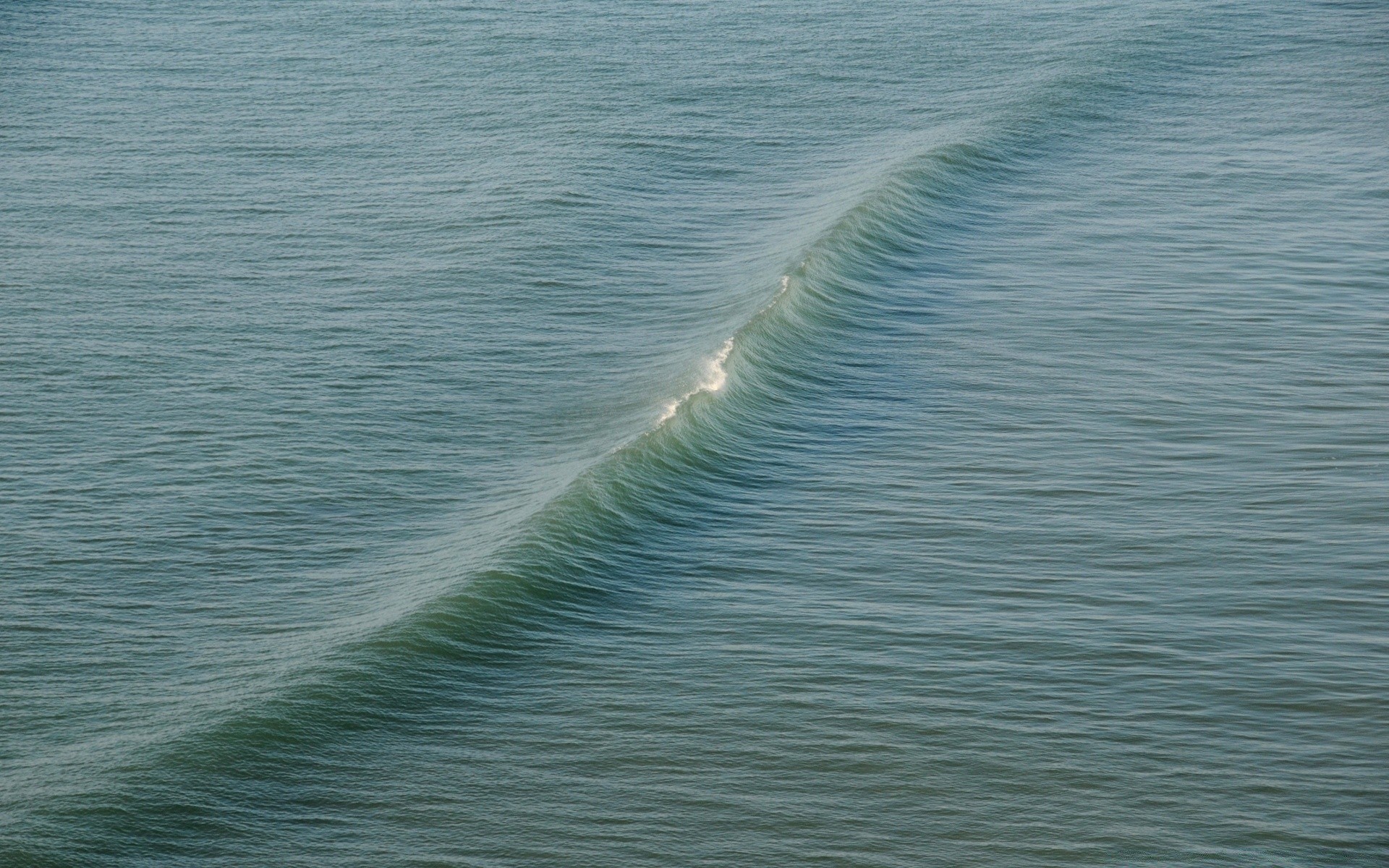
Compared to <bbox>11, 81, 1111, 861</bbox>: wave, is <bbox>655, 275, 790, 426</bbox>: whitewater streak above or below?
above

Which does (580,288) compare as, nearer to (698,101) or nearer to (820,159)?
(820,159)

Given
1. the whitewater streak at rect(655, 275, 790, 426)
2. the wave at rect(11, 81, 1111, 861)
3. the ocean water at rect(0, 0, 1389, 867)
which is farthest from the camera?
the whitewater streak at rect(655, 275, 790, 426)

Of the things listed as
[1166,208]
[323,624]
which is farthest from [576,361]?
[1166,208]

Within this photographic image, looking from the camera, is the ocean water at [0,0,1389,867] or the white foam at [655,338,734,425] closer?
the ocean water at [0,0,1389,867]

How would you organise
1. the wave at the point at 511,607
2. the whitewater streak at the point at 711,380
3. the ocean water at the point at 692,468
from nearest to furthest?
the ocean water at the point at 692,468 < the wave at the point at 511,607 < the whitewater streak at the point at 711,380

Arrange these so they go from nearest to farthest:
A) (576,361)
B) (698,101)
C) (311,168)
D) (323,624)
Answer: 1. (323,624)
2. (576,361)
3. (311,168)
4. (698,101)

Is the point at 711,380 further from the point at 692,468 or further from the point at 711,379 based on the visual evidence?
the point at 692,468

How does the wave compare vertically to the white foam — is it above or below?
below

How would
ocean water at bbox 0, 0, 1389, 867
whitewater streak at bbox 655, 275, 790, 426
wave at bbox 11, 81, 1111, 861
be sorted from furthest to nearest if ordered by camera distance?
whitewater streak at bbox 655, 275, 790, 426 < wave at bbox 11, 81, 1111, 861 < ocean water at bbox 0, 0, 1389, 867
